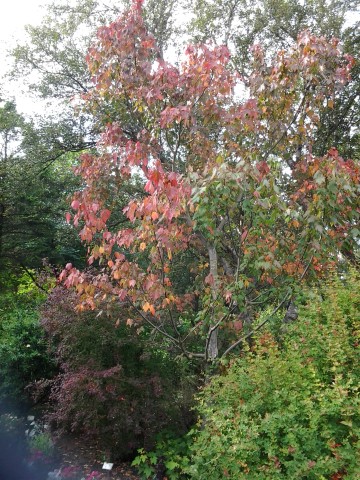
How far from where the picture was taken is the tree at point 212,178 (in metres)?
3.12

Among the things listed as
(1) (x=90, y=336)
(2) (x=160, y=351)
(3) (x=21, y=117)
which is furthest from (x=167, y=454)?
(3) (x=21, y=117)

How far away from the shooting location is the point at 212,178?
9.64 ft

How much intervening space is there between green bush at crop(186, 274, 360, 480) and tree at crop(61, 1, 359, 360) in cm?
57

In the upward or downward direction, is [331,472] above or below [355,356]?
below

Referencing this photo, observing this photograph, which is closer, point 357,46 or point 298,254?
point 298,254

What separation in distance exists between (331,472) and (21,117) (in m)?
8.56

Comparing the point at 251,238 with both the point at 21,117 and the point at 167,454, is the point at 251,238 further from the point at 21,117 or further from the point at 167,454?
the point at 21,117

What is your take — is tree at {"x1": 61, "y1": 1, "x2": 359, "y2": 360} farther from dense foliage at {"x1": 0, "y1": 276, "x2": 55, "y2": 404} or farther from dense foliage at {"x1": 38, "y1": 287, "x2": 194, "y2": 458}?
dense foliage at {"x1": 0, "y1": 276, "x2": 55, "y2": 404}

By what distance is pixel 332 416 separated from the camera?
2596 mm

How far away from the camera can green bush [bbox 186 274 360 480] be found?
2.38 metres

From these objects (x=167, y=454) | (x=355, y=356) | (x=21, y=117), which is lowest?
(x=167, y=454)

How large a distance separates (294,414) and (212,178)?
149 centimetres

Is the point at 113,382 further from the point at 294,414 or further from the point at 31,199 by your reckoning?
the point at 31,199

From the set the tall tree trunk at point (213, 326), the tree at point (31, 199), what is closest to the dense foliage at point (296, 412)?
the tall tree trunk at point (213, 326)
